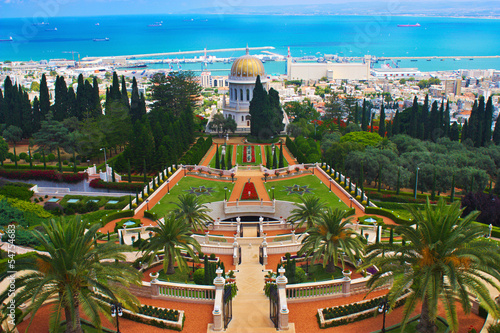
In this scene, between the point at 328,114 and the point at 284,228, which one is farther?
the point at 328,114

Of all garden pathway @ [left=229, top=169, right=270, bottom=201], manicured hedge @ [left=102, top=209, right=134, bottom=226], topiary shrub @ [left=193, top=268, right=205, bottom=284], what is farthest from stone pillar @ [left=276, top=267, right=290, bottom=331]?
garden pathway @ [left=229, top=169, right=270, bottom=201]

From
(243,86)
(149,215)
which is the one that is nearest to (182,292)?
(149,215)

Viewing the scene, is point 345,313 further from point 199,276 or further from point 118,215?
point 118,215

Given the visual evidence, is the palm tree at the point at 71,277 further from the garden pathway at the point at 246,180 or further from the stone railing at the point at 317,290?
the garden pathway at the point at 246,180

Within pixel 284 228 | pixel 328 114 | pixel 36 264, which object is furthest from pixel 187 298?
pixel 328 114

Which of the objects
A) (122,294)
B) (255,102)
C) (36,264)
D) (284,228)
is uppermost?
(255,102)

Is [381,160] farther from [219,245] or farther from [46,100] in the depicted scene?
[46,100]

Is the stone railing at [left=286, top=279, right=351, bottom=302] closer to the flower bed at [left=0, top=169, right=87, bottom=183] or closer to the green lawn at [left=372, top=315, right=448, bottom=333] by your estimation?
the green lawn at [left=372, top=315, right=448, bottom=333]

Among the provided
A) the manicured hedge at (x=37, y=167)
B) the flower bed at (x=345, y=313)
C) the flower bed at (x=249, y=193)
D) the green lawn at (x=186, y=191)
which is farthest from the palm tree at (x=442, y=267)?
the manicured hedge at (x=37, y=167)
